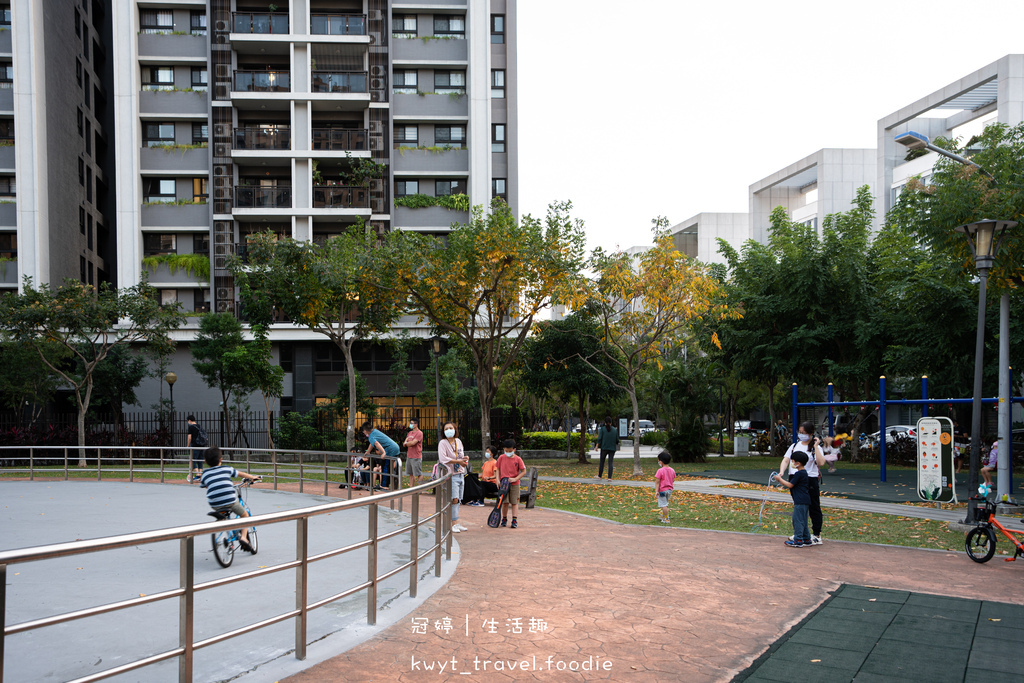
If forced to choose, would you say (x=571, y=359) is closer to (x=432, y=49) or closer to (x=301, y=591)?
(x=432, y=49)

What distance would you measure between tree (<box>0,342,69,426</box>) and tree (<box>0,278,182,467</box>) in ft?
1.23

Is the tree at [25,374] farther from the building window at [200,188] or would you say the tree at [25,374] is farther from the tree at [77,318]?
the building window at [200,188]

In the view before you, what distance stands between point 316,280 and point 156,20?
24.9 meters

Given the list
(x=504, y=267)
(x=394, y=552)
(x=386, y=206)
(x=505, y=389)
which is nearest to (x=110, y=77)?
(x=386, y=206)

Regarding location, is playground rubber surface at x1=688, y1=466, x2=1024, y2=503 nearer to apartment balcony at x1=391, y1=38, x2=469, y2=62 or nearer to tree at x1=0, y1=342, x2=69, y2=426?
apartment balcony at x1=391, y1=38, x2=469, y2=62

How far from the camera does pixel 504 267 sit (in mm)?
20703

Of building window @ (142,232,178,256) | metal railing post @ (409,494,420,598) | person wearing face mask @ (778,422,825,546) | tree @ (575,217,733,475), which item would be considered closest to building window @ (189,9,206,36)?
building window @ (142,232,178,256)

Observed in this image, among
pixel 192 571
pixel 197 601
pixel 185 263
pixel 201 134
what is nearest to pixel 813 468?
pixel 197 601

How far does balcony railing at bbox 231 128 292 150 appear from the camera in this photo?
3912 cm

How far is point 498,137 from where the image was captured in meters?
42.1

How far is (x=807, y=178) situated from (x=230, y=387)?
163 feet

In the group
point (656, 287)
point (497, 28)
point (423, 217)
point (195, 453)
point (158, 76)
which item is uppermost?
point (497, 28)

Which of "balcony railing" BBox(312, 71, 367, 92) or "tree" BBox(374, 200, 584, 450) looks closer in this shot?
"tree" BBox(374, 200, 584, 450)

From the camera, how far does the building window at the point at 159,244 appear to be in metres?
Result: 40.0
